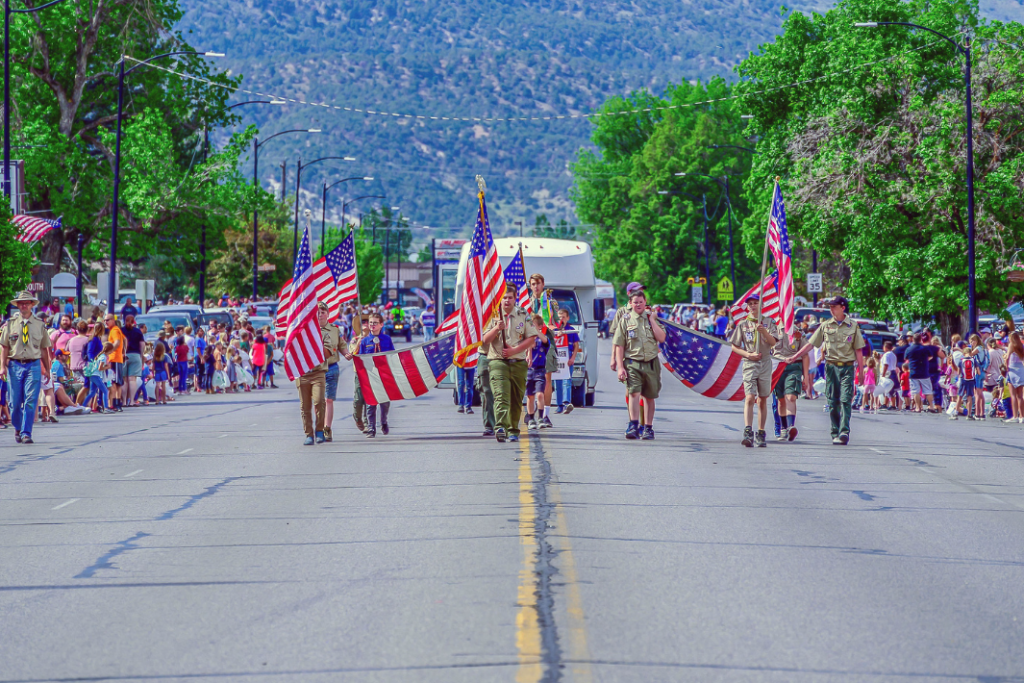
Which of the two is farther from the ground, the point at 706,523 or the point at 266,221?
the point at 266,221

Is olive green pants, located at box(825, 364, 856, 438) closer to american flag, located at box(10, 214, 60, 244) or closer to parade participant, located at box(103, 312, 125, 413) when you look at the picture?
parade participant, located at box(103, 312, 125, 413)

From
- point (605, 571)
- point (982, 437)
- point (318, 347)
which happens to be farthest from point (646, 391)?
point (605, 571)

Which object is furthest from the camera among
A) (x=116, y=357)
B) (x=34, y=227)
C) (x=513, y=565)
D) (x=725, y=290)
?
(x=725, y=290)

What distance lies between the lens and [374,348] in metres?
19.0

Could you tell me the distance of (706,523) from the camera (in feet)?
33.3

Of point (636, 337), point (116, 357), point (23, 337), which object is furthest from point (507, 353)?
point (116, 357)

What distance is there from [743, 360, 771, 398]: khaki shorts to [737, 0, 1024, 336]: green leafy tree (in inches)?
742

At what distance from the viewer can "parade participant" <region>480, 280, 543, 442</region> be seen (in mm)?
16031

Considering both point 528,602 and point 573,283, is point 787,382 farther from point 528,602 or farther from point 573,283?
point 528,602

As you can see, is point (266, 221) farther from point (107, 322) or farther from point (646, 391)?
point (646, 391)

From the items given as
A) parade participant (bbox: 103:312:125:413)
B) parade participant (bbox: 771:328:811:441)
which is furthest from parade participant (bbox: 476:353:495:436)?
parade participant (bbox: 103:312:125:413)

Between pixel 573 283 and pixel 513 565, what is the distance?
55.0ft

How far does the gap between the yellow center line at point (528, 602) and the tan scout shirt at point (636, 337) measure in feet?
15.8

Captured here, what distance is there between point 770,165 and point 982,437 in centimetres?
2779
